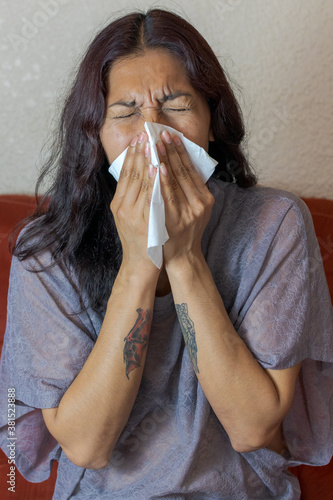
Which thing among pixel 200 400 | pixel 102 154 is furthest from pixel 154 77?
pixel 200 400

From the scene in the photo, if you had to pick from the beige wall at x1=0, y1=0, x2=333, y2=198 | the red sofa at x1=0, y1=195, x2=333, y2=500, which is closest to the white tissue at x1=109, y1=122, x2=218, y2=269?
the red sofa at x1=0, y1=195, x2=333, y2=500

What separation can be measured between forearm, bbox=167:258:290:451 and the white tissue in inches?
3.2

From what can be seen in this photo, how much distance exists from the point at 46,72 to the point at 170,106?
75 centimetres

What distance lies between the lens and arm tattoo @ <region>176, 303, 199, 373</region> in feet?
3.41

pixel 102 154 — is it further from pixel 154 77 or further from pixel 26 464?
pixel 26 464

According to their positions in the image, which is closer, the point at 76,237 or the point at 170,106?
the point at 170,106

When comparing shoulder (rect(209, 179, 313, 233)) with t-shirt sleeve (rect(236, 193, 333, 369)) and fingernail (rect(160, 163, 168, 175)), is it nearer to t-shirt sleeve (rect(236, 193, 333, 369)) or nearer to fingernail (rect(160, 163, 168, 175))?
t-shirt sleeve (rect(236, 193, 333, 369))

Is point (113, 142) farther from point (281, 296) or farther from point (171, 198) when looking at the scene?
point (281, 296)

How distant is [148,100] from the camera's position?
40.1 inches

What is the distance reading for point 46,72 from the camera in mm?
1641

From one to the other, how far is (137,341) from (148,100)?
0.45 metres

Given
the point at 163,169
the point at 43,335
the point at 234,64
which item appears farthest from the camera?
the point at 234,64

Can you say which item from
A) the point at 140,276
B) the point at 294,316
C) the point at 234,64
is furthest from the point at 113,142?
the point at 234,64

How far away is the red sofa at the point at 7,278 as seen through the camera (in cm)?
130
